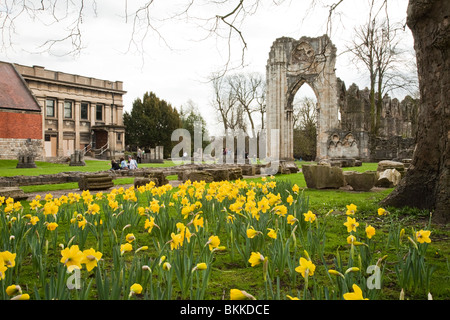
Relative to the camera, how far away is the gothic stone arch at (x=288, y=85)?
3092 cm

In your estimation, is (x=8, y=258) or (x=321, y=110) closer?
(x=8, y=258)

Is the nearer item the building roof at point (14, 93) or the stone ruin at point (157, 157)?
the building roof at point (14, 93)

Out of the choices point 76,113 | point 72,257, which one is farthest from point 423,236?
point 76,113

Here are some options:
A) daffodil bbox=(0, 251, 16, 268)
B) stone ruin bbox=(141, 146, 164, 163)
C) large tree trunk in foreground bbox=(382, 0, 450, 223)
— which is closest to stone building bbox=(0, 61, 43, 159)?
stone ruin bbox=(141, 146, 164, 163)

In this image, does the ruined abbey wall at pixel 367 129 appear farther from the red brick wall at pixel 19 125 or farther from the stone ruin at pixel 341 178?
the red brick wall at pixel 19 125

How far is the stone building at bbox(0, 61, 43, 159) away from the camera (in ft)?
96.6

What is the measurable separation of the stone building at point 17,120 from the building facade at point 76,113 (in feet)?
31.5

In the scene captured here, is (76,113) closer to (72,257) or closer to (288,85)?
(288,85)

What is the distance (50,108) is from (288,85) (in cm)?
3097

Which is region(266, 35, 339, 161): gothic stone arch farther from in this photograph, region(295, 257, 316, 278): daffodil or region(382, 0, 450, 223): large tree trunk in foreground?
region(295, 257, 316, 278): daffodil

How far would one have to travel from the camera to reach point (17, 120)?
3017cm

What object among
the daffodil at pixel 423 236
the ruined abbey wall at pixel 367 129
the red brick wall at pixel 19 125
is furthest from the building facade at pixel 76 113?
the daffodil at pixel 423 236

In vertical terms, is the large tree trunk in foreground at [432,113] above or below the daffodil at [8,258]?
above

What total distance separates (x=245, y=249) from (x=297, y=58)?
103 ft
